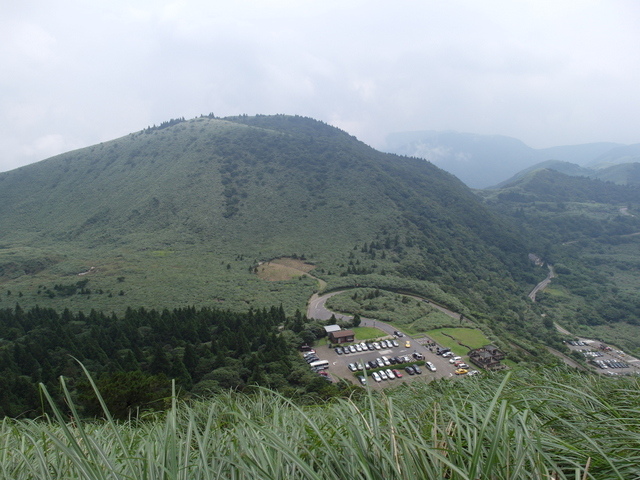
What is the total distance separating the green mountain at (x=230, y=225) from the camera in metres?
42.3

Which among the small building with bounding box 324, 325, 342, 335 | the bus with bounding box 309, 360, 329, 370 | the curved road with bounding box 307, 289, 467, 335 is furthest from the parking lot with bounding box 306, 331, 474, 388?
the curved road with bounding box 307, 289, 467, 335

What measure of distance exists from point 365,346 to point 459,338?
962 centimetres

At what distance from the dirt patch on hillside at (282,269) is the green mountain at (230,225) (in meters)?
1.47

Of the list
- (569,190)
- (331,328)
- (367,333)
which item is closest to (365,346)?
(367,333)

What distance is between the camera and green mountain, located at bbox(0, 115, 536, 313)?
42.3 meters

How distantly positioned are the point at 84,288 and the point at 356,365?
34.6 meters

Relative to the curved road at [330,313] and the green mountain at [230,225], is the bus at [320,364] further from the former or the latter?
the green mountain at [230,225]

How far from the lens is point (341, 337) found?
27.4 m

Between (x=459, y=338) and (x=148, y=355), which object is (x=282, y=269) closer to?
(x=459, y=338)

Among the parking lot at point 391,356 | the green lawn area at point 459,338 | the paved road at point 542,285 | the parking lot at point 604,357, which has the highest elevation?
the parking lot at point 391,356

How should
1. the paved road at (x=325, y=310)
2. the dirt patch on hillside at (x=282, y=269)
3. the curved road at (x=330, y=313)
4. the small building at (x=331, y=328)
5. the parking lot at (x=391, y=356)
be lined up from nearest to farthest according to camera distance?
the parking lot at (x=391, y=356) → the small building at (x=331, y=328) → the curved road at (x=330, y=313) → the paved road at (x=325, y=310) → the dirt patch on hillside at (x=282, y=269)

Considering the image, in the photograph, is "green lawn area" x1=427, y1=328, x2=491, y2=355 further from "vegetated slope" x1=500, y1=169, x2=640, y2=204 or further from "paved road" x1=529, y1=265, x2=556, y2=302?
"vegetated slope" x1=500, y1=169, x2=640, y2=204

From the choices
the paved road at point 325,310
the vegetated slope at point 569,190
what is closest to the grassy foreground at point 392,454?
the paved road at point 325,310

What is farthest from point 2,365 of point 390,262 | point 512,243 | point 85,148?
point 85,148
